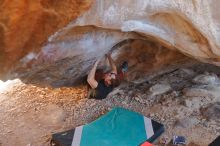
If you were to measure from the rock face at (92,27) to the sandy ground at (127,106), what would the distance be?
49 centimetres

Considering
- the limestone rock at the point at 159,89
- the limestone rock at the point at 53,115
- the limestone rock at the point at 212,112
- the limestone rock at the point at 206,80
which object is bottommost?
the limestone rock at the point at 212,112

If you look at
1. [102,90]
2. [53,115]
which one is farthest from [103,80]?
[53,115]

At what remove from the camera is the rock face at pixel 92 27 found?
6.07 ft

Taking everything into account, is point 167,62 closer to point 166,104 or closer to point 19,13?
point 166,104

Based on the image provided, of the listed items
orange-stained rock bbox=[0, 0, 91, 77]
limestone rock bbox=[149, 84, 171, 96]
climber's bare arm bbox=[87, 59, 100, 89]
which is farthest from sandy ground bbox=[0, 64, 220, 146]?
orange-stained rock bbox=[0, 0, 91, 77]

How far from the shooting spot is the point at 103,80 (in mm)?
2875

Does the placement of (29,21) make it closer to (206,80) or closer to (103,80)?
(103,80)

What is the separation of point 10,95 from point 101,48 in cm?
112

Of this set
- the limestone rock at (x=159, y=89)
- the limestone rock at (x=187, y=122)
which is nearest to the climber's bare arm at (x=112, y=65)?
the limestone rock at (x=159, y=89)

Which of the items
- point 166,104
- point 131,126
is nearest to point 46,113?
point 131,126

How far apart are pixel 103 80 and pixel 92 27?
0.84 metres

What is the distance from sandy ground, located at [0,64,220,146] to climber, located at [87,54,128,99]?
6 cm

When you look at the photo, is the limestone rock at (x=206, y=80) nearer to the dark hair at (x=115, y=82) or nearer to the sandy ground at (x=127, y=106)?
the sandy ground at (x=127, y=106)

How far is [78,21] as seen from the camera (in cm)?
190
